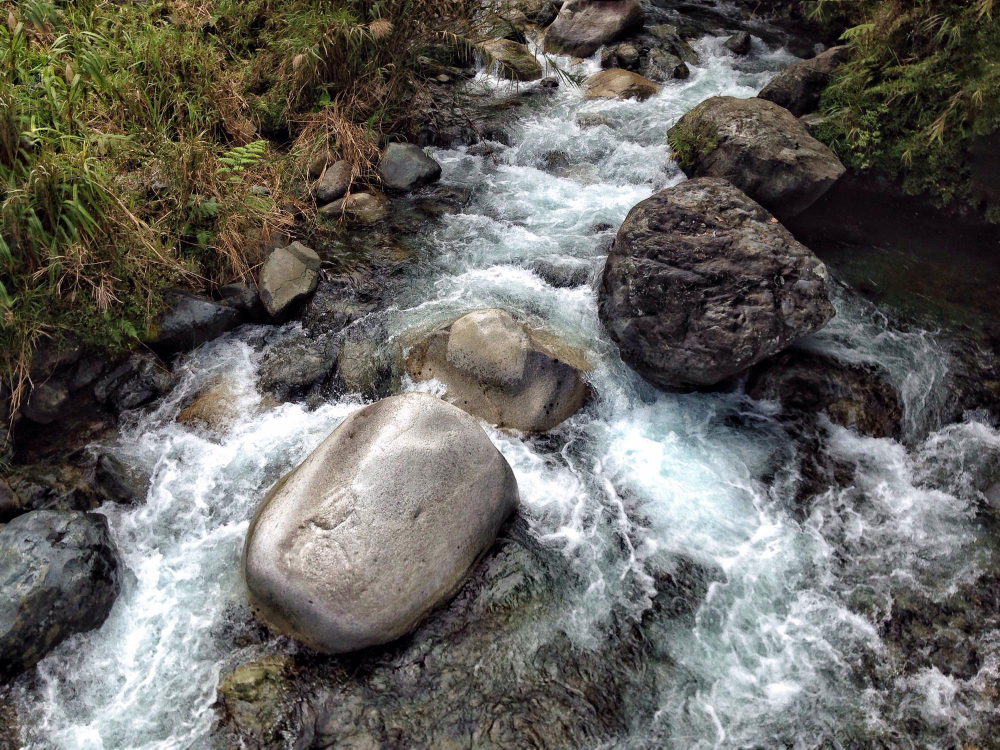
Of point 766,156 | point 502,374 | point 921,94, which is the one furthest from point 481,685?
point 921,94

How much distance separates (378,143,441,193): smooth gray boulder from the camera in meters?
8.09

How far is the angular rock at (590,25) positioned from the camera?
11133 millimetres

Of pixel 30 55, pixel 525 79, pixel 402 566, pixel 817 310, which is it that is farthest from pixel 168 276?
pixel 525 79

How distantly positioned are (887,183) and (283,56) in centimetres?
739

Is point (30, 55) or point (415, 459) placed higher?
point (30, 55)

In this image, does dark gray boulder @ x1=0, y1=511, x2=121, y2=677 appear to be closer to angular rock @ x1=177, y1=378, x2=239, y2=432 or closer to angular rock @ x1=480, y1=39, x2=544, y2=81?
angular rock @ x1=177, y1=378, x2=239, y2=432

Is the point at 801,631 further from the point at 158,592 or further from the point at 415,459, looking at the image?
the point at 158,592

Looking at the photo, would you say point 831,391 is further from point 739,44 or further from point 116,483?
point 739,44

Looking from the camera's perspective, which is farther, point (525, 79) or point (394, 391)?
point (525, 79)

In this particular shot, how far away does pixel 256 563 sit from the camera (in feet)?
14.2

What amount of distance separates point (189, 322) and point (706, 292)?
4644 mm

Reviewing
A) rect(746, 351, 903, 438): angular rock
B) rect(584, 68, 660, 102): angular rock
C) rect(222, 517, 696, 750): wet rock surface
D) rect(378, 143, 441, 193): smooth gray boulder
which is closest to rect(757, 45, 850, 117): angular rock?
rect(584, 68, 660, 102): angular rock

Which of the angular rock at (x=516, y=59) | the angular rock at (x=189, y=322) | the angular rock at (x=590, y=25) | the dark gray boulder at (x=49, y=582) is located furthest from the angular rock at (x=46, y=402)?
the angular rock at (x=590, y=25)

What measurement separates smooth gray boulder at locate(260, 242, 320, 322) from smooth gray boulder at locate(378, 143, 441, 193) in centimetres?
182
